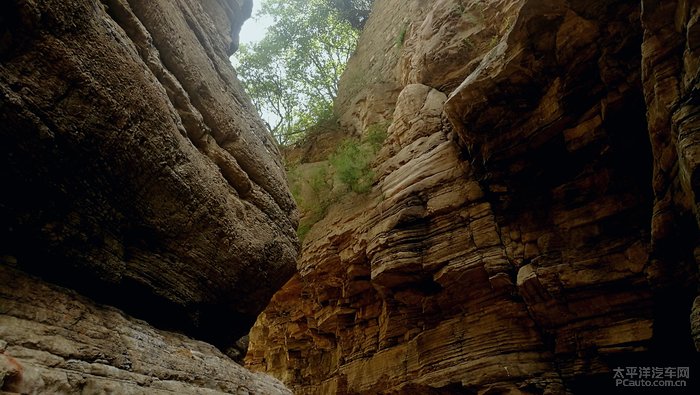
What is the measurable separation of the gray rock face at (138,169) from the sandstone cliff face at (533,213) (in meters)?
4.58

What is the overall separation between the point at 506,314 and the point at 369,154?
659 cm

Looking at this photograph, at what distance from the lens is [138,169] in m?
4.38

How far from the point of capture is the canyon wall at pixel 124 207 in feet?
10.9

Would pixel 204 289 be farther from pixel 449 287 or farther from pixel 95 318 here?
pixel 449 287

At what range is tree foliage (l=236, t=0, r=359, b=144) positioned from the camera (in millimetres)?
20125

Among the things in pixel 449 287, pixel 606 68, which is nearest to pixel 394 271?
pixel 449 287

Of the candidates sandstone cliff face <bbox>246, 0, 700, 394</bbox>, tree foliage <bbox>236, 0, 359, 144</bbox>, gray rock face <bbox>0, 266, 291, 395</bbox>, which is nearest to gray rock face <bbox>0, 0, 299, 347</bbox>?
gray rock face <bbox>0, 266, 291, 395</bbox>

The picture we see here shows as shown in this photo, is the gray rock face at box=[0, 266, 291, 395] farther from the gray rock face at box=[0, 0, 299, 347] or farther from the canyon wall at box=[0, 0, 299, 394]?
the gray rock face at box=[0, 0, 299, 347]

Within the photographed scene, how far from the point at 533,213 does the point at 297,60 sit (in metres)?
15.0

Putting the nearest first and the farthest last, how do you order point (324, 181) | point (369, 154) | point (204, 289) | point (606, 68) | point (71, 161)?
point (71, 161), point (204, 289), point (606, 68), point (369, 154), point (324, 181)

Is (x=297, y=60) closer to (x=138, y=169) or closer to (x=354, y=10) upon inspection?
(x=354, y=10)

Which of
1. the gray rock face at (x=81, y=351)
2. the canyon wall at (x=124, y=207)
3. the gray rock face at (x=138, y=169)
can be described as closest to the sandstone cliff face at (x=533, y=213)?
the gray rock face at (x=138, y=169)

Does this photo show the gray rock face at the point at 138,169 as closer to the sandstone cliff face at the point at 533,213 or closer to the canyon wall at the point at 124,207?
the canyon wall at the point at 124,207

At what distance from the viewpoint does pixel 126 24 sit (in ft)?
15.6
